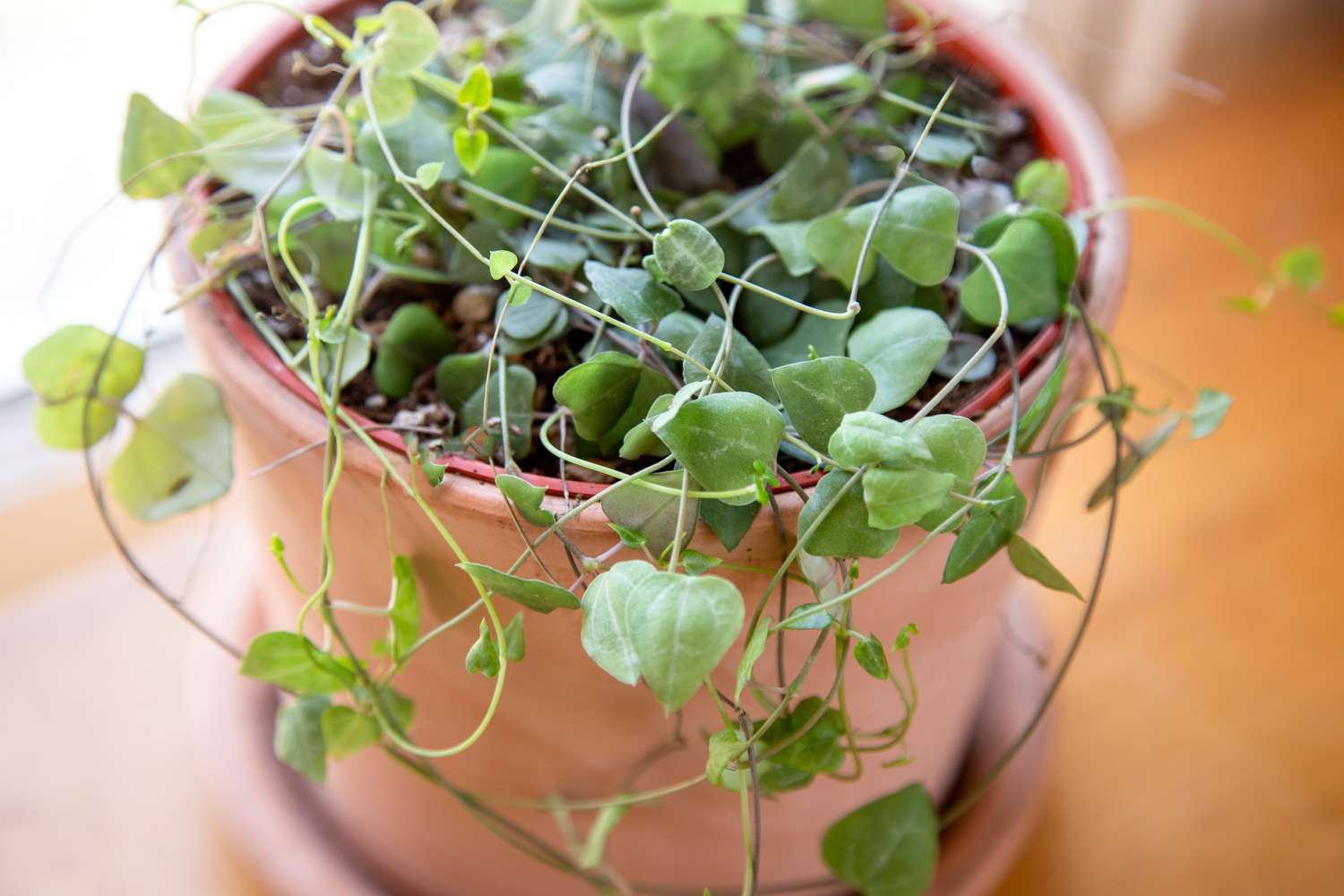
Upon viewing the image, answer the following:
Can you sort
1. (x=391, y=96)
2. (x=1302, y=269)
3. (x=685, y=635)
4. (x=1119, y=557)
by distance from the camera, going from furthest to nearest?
1. (x=1119, y=557)
2. (x=1302, y=269)
3. (x=391, y=96)
4. (x=685, y=635)

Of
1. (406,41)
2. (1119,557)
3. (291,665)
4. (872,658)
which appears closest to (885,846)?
(872,658)

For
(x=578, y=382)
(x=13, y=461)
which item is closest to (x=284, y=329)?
(x=578, y=382)

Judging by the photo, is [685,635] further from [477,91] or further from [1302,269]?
[1302,269]

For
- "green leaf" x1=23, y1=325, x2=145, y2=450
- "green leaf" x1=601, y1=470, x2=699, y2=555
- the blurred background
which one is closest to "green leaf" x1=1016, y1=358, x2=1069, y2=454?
"green leaf" x1=601, y1=470, x2=699, y2=555

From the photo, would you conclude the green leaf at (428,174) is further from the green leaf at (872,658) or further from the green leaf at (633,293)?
the green leaf at (872,658)

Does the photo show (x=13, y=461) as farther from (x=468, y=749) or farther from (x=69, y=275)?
(x=468, y=749)

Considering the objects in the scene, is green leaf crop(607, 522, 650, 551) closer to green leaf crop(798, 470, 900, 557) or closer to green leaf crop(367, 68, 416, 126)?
green leaf crop(798, 470, 900, 557)
